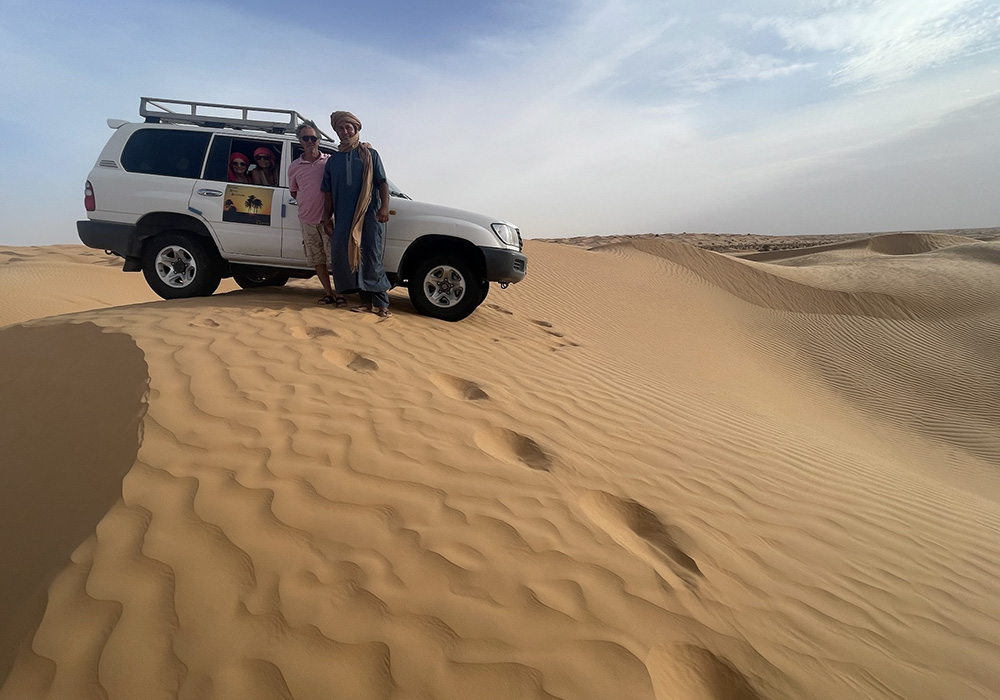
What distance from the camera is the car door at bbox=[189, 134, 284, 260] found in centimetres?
580

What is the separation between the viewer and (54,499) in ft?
7.82

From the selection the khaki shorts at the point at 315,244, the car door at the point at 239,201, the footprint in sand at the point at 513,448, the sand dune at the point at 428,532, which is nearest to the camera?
the sand dune at the point at 428,532

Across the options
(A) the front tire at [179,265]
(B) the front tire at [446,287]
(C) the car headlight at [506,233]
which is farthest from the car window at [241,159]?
(C) the car headlight at [506,233]

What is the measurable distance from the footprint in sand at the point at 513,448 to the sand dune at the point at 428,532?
0.02 meters

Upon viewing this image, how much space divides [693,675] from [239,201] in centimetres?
621

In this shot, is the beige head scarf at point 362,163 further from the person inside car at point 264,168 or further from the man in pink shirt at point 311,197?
the person inside car at point 264,168

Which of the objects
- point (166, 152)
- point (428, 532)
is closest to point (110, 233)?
point (166, 152)

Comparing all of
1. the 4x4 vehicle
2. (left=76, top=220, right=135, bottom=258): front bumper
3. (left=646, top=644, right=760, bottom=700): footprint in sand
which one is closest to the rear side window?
the 4x4 vehicle

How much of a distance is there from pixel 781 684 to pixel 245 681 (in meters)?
1.85

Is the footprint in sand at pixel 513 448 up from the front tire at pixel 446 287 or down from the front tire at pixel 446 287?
down

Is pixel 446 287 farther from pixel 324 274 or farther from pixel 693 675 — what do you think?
pixel 693 675

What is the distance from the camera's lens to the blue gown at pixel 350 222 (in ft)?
16.8

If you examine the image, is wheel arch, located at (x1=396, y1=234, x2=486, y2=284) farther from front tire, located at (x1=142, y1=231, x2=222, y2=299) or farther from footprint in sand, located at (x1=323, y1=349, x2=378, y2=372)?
front tire, located at (x1=142, y1=231, x2=222, y2=299)

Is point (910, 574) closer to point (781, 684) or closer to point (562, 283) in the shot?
point (781, 684)
